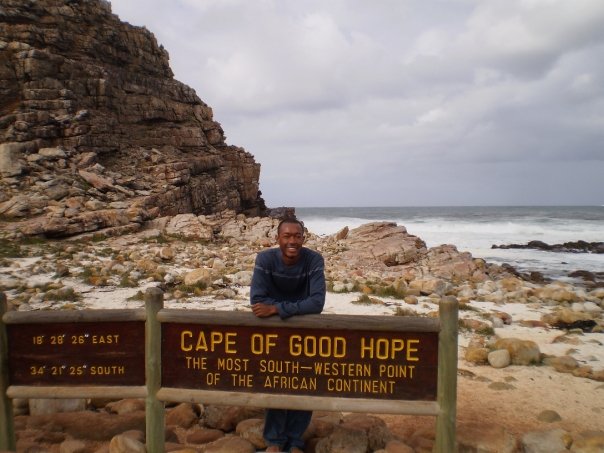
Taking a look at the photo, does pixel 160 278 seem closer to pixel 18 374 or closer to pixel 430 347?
pixel 18 374

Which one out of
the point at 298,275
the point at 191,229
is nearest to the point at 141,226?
the point at 191,229

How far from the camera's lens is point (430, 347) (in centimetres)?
300

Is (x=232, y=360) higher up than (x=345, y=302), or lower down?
higher up

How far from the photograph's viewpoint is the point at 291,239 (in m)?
3.29

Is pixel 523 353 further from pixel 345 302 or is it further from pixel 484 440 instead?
pixel 345 302

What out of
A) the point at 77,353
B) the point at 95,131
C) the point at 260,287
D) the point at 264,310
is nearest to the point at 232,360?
the point at 264,310

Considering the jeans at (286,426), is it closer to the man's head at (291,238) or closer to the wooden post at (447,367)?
A: the wooden post at (447,367)

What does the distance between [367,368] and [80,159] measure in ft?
85.3

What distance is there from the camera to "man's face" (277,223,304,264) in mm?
3293

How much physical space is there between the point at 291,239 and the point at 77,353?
1991mm

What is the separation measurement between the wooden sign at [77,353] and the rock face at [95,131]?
16.3 metres

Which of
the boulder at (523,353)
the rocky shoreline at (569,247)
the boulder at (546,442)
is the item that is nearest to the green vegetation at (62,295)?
the boulder at (523,353)

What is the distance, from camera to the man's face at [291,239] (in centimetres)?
329

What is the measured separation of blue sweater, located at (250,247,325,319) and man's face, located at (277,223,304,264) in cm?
12
